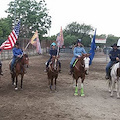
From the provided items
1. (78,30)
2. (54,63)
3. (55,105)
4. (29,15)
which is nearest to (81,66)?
(54,63)

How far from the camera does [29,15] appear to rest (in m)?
42.1

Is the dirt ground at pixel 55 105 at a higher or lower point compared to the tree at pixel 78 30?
lower

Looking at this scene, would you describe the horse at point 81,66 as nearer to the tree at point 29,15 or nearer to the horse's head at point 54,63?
the horse's head at point 54,63

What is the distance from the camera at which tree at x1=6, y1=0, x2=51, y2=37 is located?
41844 millimetres

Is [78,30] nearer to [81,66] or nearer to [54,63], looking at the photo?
[54,63]

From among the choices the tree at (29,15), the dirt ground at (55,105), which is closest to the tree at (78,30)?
the tree at (29,15)

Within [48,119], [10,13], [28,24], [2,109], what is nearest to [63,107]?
[48,119]

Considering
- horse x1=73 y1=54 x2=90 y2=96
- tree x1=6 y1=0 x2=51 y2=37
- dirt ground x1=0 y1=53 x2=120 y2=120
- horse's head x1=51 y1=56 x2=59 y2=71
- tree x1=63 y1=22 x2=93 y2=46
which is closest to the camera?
dirt ground x1=0 y1=53 x2=120 y2=120

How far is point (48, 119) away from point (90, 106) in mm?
2099

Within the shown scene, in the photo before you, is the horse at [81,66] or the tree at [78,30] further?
the tree at [78,30]

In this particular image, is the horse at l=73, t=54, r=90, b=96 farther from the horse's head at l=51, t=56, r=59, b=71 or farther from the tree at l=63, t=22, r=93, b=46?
the tree at l=63, t=22, r=93, b=46

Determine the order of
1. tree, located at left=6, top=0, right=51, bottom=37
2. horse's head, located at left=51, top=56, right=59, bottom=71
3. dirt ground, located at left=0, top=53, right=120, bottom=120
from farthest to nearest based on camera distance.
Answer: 1. tree, located at left=6, top=0, right=51, bottom=37
2. horse's head, located at left=51, top=56, right=59, bottom=71
3. dirt ground, located at left=0, top=53, right=120, bottom=120

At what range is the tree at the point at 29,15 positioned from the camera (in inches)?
1647

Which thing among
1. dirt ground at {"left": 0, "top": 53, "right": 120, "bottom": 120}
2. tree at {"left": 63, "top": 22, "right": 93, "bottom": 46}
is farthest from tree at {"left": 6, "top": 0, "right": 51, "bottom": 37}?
dirt ground at {"left": 0, "top": 53, "right": 120, "bottom": 120}
